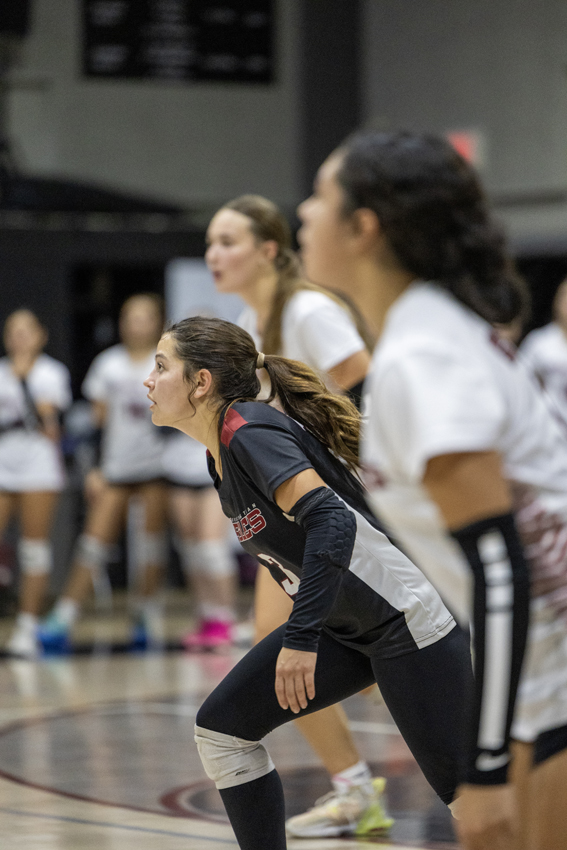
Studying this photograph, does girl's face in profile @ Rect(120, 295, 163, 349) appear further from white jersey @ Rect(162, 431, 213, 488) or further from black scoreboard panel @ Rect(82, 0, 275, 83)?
black scoreboard panel @ Rect(82, 0, 275, 83)

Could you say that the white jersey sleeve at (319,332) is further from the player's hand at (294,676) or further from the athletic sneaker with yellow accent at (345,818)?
the player's hand at (294,676)

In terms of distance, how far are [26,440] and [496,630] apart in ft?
20.9

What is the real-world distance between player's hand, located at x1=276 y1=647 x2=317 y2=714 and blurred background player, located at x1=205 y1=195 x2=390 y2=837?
79 cm

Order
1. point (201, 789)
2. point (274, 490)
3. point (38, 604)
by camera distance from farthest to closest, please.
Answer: point (38, 604) → point (201, 789) → point (274, 490)

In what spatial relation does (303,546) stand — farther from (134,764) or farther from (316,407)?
(134,764)

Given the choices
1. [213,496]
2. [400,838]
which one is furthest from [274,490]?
[213,496]

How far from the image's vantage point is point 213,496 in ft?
25.7

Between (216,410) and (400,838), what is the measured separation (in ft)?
5.13

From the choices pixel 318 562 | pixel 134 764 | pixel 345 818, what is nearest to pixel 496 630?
pixel 318 562

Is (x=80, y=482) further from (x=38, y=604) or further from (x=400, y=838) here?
(x=400, y=838)

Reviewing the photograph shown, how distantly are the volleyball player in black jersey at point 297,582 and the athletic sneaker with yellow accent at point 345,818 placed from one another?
3.22 feet

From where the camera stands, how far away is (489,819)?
5.34 feet

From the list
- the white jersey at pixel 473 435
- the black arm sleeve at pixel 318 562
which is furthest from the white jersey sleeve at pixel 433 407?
the black arm sleeve at pixel 318 562

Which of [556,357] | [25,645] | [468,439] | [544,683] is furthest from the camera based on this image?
[556,357]
